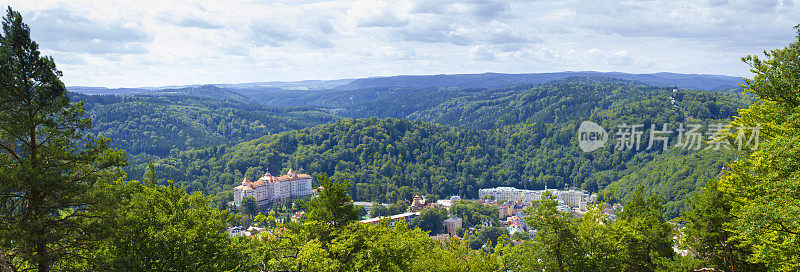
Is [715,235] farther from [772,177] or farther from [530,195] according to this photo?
[530,195]

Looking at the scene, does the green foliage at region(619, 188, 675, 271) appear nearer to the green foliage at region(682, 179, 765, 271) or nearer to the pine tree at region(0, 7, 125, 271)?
the green foliage at region(682, 179, 765, 271)

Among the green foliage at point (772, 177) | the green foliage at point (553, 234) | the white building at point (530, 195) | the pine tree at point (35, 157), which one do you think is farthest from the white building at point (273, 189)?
the green foliage at point (772, 177)

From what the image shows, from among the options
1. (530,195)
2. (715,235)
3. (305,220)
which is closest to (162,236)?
(305,220)

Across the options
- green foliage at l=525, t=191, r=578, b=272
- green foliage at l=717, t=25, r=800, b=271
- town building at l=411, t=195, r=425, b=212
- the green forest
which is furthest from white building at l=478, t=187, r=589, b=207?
green foliage at l=525, t=191, r=578, b=272

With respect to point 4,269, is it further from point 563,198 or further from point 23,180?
point 563,198

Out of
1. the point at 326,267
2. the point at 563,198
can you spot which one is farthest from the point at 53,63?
the point at 563,198

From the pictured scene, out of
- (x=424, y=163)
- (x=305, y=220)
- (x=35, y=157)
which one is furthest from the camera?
(x=424, y=163)
